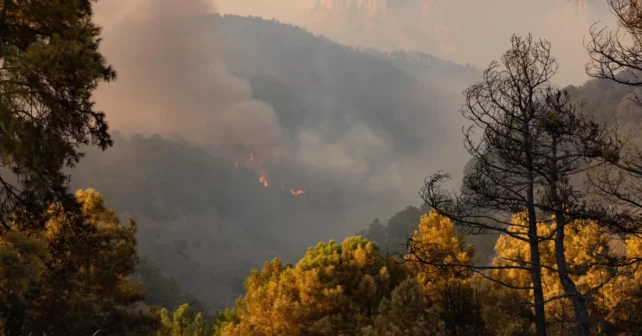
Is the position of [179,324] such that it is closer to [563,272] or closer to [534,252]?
[534,252]

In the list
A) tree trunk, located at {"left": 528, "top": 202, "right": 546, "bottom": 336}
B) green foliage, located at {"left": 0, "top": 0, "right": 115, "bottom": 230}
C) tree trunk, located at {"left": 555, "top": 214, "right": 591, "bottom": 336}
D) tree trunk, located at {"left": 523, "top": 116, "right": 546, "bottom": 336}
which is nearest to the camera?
green foliage, located at {"left": 0, "top": 0, "right": 115, "bottom": 230}

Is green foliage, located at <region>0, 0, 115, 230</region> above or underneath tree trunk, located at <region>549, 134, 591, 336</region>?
above

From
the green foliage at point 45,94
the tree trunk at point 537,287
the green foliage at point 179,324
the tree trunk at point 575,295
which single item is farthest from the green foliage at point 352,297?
the green foliage at point 45,94

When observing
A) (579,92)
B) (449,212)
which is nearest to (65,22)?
(449,212)

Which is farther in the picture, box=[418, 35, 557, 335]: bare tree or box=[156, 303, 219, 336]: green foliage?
box=[156, 303, 219, 336]: green foliage

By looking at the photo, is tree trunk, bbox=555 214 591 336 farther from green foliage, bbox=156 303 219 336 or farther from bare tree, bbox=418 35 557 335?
green foliage, bbox=156 303 219 336

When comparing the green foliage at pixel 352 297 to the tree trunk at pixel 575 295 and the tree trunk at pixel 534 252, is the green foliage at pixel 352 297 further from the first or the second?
the tree trunk at pixel 575 295

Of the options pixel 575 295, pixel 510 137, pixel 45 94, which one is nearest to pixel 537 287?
pixel 575 295

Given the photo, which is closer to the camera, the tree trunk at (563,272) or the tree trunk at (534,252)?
the tree trunk at (563,272)

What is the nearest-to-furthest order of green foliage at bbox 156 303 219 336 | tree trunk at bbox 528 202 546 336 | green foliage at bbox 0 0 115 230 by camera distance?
green foliage at bbox 0 0 115 230, tree trunk at bbox 528 202 546 336, green foliage at bbox 156 303 219 336

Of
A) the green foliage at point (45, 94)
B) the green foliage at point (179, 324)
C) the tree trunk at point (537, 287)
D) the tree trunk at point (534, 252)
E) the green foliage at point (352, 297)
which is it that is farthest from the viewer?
the green foliage at point (179, 324)

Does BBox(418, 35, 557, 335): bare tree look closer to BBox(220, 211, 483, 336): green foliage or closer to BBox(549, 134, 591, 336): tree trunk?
BBox(549, 134, 591, 336): tree trunk

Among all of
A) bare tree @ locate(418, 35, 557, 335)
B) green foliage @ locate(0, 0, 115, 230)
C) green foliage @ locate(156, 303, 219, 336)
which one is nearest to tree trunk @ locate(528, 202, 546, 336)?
bare tree @ locate(418, 35, 557, 335)

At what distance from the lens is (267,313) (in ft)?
60.3
